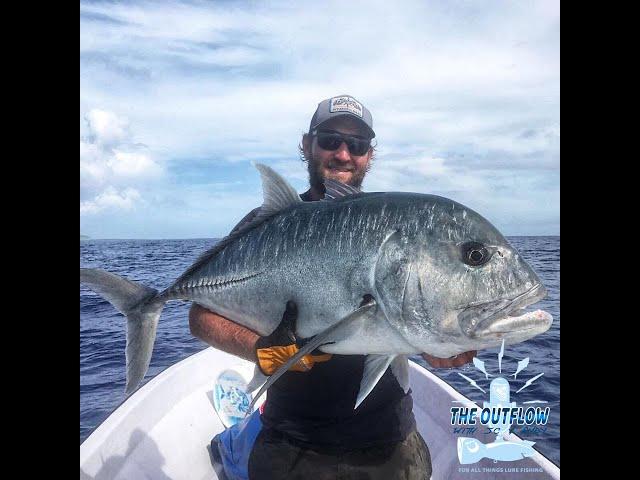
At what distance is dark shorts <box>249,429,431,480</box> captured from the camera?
292 cm

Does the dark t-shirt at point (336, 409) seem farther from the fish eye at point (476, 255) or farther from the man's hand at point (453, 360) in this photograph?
the fish eye at point (476, 255)

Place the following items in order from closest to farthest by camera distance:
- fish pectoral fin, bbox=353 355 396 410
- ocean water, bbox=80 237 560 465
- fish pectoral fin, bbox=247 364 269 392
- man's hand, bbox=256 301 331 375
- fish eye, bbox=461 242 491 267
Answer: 1. fish eye, bbox=461 242 491 267
2. fish pectoral fin, bbox=353 355 396 410
3. man's hand, bbox=256 301 331 375
4. fish pectoral fin, bbox=247 364 269 392
5. ocean water, bbox=80 237 560 465

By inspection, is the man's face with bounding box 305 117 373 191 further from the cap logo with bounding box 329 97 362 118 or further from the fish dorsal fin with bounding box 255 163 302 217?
the fish dorsal fin with bounding box 255 163 302 217

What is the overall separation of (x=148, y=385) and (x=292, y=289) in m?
3.79

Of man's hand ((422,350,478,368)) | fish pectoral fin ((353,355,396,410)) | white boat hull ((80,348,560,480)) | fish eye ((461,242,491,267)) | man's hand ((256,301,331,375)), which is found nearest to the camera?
fish eye ((461,242,491,267))

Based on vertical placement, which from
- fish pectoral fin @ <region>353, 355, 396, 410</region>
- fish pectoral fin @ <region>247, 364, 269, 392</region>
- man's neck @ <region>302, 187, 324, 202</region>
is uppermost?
man's neck @ <region>302, 187, 324, 202</region>

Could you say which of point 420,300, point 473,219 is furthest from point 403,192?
point 420,300

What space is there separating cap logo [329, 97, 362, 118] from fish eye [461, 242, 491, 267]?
2.15 metres

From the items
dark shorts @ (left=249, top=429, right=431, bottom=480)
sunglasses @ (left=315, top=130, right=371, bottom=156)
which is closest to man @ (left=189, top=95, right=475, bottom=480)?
dark shorts @ (left=249, top=429, right=431, bottom=480)

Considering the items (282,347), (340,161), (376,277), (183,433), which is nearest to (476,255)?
(376,277)

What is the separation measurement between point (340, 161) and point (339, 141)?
0.18 metres

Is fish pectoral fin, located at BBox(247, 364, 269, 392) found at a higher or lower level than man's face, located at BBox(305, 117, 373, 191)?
lower

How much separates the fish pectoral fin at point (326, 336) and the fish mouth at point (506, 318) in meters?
0.44

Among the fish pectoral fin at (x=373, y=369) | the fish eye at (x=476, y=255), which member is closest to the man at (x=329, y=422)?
the fish pectoral fin at (x=373, y=369)
